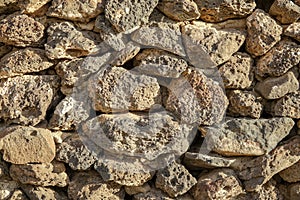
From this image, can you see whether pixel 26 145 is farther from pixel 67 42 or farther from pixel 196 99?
pixel 196 99

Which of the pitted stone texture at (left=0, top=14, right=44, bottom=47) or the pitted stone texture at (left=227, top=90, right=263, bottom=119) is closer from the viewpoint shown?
the pitted stone texture at (left=0, top=14, right=44, bottom=47)

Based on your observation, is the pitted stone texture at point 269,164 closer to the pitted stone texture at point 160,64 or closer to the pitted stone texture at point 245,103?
the pitted stone texture at point 245,103

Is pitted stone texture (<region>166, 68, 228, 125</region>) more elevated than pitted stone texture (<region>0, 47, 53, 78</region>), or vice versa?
pitted stone texture (<region>0, 47, 53, 78</region>)

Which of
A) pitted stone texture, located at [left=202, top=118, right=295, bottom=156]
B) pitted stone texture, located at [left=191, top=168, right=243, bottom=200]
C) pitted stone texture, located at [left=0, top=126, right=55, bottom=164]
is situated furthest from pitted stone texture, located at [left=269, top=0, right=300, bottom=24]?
pitted stone texture, located at [left=0, top=126, right=55, bottom=164]


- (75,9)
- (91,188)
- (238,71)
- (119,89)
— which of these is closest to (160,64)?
(119,89)

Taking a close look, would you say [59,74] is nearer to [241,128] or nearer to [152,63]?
[152,63]

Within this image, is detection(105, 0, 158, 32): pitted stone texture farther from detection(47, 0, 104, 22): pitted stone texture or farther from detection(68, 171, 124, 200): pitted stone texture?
detection(68, 171, 124, 200): pitted stone texture
